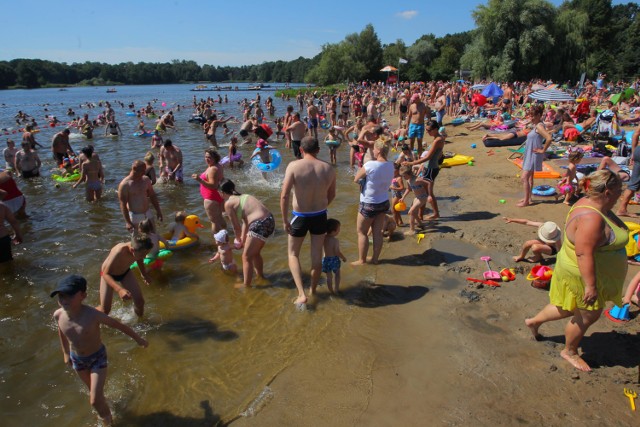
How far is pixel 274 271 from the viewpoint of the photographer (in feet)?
20.1

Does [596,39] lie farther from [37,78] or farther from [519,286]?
[37,78]

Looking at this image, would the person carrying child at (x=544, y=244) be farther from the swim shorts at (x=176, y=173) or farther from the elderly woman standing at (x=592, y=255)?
the swim shorts at (x=176, y=173)

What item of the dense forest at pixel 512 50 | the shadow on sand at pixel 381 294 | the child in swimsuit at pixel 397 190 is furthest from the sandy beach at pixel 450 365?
the dense forest at pixel 512 50

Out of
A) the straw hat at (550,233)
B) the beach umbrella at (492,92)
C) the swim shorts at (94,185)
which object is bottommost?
the swim shorts at (94,185)

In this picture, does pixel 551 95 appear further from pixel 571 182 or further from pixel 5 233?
pixel 5 233

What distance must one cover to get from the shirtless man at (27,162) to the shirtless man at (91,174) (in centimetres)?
385

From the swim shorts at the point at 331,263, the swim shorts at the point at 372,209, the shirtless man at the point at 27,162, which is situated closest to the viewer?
the swim shorts at the point at 331,263

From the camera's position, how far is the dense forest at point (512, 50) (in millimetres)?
33938

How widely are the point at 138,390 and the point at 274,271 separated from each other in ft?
8.58

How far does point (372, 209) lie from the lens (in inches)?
217

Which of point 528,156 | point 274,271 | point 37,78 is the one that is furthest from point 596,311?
point 37,78

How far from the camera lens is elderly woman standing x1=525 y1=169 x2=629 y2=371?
3.04 metres

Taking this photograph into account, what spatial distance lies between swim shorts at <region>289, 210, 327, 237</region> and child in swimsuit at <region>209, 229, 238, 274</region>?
148cm

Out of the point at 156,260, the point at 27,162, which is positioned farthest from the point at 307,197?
the point at 27,162
